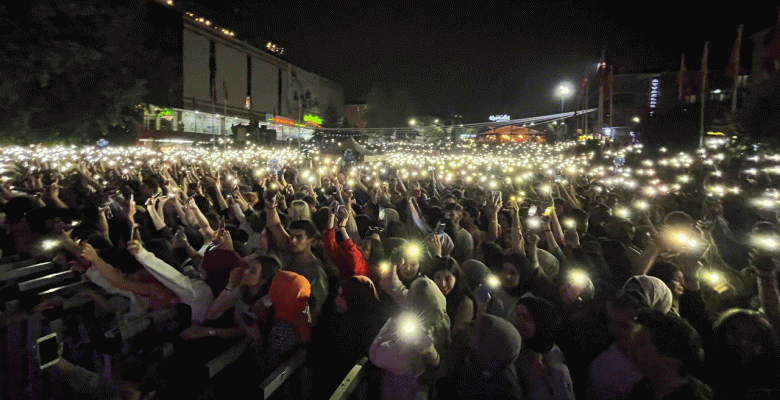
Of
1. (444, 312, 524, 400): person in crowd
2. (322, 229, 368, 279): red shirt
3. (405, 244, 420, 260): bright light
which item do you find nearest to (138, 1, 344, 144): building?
(322, 229, 368, 279): red shirt

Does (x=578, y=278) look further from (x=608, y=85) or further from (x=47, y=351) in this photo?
(x=608, y=85)

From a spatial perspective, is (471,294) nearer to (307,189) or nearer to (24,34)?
(307,189)

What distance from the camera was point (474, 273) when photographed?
3980 millimetres

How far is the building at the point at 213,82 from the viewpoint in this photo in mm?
43656

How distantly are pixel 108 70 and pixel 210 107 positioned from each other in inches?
1337

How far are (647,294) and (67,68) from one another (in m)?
20.3

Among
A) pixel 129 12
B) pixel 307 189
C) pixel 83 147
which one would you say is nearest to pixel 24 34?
pixel 129 12

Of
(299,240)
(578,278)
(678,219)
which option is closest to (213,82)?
(299,240)

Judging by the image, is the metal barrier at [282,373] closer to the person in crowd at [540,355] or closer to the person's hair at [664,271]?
the person in crowd at [540,355]

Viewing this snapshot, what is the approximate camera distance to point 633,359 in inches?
103

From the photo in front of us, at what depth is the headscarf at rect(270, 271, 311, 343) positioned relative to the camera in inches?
127

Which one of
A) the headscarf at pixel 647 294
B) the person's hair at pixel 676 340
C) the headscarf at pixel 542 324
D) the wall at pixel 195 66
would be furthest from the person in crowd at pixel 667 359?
the wall at pixel 195 66

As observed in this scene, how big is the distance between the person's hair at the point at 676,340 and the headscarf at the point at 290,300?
85.2 inches

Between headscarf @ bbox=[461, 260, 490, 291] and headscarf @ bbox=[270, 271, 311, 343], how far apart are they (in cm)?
139
